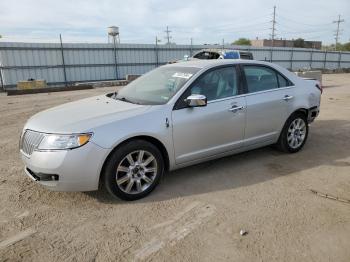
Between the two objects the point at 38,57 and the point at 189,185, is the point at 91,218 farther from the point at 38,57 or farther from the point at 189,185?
the point at 38,57

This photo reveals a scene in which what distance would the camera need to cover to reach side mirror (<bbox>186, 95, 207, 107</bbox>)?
387cm

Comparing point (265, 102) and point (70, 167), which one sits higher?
point (265, 102)

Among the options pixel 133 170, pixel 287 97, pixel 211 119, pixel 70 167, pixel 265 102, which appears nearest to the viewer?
pixel 70 167

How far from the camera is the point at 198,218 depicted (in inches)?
132

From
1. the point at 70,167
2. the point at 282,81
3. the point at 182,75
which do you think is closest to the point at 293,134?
the point at 282,81

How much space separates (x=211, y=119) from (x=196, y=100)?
45 cm

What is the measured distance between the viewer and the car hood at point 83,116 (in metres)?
3.46

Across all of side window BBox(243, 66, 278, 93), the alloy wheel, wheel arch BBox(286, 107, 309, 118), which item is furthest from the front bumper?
wheel arch BBox(286, 107, 309, 118)

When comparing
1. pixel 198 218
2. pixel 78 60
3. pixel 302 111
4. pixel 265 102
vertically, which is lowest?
pixel 198 218

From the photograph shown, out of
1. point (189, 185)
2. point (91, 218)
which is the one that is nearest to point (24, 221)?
point (91, 218)

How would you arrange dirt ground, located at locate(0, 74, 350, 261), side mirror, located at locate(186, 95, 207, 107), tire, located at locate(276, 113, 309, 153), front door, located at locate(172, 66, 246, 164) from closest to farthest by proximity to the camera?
dirt ground, located at locate(0, 74, 350, 261) → side mirror, located at locate(186, 95, 207, 107) → front door, located at locate(172, 66, 246, 164) → tire, located at locate(276, 113, 309, 153)

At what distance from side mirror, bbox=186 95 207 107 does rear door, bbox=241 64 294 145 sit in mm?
962

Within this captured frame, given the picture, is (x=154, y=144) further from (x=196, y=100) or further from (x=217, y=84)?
(x=217, y=84)

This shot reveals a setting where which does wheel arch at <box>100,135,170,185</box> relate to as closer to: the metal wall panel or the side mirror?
the side mirror
